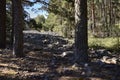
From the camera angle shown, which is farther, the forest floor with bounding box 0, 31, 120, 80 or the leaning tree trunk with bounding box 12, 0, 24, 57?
the leaning tree trunk with bounding box 12, 0, 24, 57

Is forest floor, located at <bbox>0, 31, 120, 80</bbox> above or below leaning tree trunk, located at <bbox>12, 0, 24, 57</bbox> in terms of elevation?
below

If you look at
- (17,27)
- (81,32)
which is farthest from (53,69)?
(17,27)

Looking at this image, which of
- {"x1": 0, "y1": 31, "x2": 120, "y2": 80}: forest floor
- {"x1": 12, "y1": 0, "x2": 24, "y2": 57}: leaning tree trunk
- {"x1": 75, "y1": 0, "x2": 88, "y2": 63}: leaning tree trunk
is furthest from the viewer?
{"x1": 12, "y1": 0, "x2": 24, "y2": 57}: leaning tree trunk

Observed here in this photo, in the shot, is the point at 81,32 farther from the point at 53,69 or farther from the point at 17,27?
the point at 17,27

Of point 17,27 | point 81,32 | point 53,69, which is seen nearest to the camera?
point 53,69

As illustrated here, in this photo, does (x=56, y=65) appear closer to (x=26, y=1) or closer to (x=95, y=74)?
(x=95, y=74)

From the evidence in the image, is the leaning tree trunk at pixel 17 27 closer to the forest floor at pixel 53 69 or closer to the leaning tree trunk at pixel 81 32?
the forest floor at pixel 53 69

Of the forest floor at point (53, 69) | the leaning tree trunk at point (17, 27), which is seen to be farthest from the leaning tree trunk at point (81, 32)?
the leaning tree trunk at point (17, 27)

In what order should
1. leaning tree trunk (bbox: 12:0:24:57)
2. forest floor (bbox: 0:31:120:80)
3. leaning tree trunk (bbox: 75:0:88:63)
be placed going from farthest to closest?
leaning tree trunk (bbox: 12:0:24:57)
leaning tree trunk (bbox: 75:0:88:63)
forest floor (bbox: 0:31:120:80)

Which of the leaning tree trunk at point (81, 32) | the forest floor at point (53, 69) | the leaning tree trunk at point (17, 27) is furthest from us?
the leaning tree trunk at point (17, 27)

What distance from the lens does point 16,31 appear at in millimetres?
13344

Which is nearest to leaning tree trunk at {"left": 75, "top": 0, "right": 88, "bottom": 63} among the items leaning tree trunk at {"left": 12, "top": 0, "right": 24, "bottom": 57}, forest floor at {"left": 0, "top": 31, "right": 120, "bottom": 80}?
forest floor at {"left": 0, "top": 31, "right": 120, "bottom": 80}

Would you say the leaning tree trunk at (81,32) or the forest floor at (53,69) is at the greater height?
the leaning tree trunk at (81,32)

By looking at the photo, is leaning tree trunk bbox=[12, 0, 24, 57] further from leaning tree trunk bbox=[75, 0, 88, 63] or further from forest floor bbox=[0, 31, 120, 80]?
leaning tree trunk bbox=[75, 0, 88, 63]
